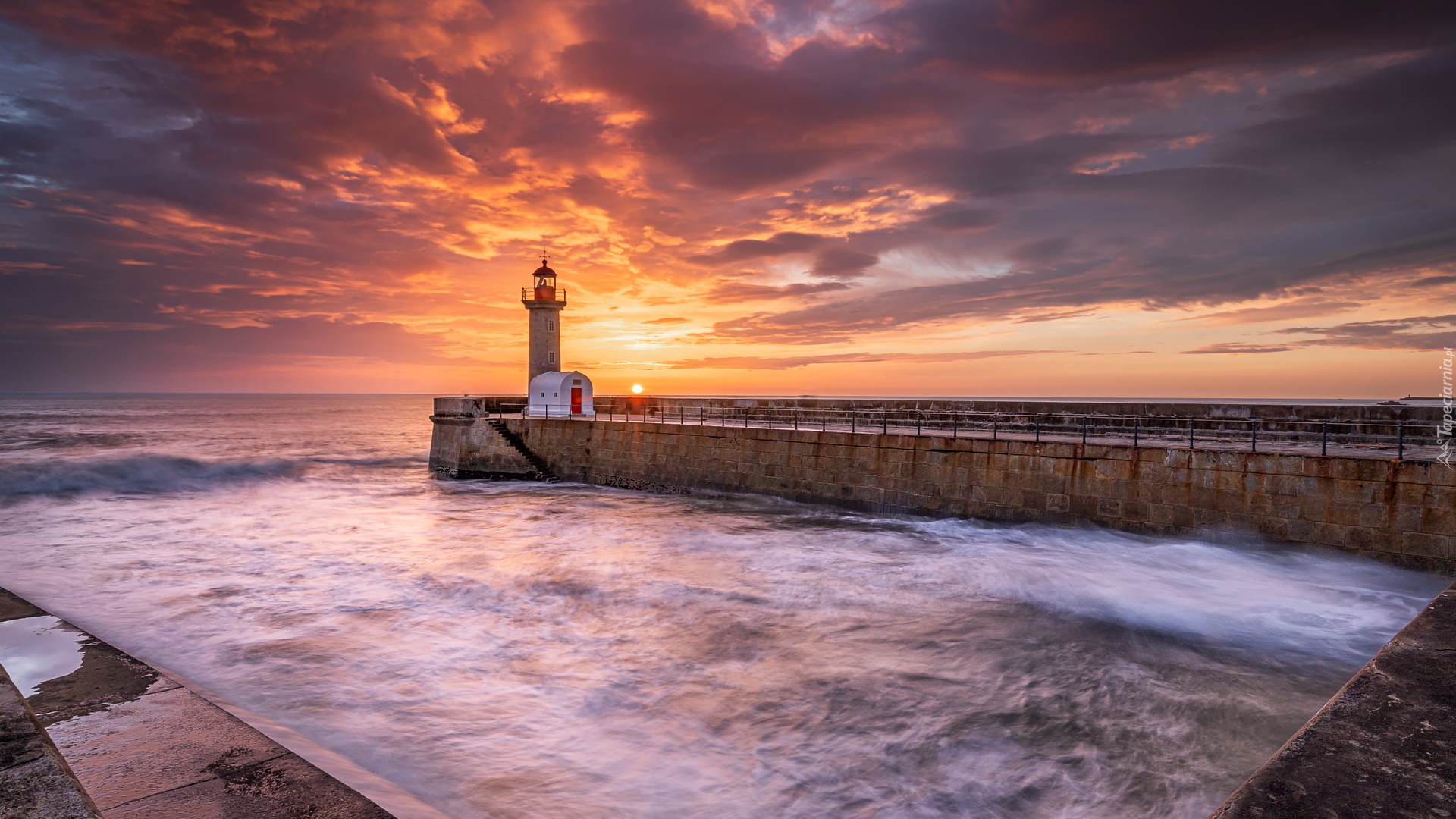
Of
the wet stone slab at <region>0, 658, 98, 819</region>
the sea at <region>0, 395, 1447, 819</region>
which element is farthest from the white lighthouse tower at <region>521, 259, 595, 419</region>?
the wet stone slab at <region>0, 658, 98, 819</region>

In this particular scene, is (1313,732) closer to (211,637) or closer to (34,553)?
(211,637)

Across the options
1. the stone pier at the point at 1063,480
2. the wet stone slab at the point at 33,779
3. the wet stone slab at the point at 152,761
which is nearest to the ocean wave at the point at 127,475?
the stone pier at the point at 1063,480

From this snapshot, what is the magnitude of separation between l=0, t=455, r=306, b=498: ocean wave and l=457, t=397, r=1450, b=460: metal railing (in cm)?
1009

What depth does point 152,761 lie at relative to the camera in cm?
352

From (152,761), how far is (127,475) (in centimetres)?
2560

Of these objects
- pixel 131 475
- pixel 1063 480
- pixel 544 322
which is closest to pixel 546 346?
pixel 544 322

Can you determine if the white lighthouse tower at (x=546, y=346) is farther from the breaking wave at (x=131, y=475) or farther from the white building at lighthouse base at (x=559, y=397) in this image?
the breaking wave at (x=131, y=475)

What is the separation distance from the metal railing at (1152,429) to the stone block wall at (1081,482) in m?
0.38

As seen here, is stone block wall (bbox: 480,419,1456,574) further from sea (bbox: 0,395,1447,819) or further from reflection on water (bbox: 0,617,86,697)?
reflection on water (bbox: 0,617,86,697)

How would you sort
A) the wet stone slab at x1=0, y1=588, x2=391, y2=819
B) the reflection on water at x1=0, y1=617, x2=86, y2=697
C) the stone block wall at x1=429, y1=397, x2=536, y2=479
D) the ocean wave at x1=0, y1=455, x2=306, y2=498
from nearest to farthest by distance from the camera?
the wet stone slab at x1=0, y1=588, x2=391, y2=819 → the reflection on water at x1=0, y1=617, x2=86, y2=697 → the ocean wave at x1=0, y1=455, x2=306, y2=498 → the stone block wall at x1=429, y1=397, x2=536, y2=479

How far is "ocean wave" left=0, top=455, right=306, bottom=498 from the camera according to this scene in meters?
20.3

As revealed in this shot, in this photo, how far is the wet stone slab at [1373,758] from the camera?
223 cm

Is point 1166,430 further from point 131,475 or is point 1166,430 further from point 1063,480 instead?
point 131,475

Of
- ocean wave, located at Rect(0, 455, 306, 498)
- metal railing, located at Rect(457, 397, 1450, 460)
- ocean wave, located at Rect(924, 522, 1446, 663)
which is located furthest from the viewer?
ocean wave, located at Rect(0, 455, 306, 498)
